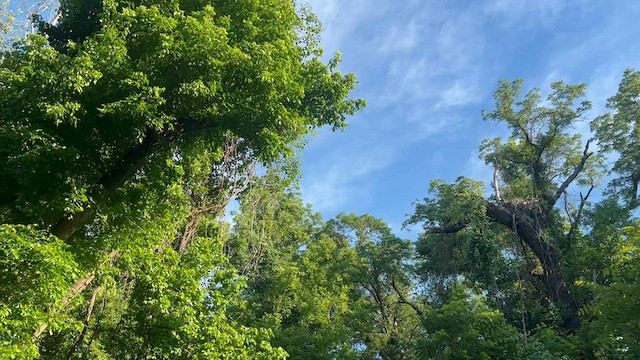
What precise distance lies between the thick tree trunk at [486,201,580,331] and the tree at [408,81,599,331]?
33mm

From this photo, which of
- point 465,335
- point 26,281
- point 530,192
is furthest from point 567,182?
point 26,281

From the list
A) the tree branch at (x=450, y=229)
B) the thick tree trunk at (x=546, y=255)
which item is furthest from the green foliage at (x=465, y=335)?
the tree branch at (x=450, y=229)

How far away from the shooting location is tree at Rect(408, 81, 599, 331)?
18.4 m

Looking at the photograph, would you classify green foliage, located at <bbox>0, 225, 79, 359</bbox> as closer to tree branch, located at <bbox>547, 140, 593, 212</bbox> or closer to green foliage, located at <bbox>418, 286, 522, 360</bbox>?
green foliage, located at <bbox>418, 286, 522, 360</bbox>

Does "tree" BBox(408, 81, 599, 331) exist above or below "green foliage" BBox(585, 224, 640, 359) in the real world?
above

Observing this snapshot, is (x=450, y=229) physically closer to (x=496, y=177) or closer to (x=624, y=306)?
(x=496, y=177)

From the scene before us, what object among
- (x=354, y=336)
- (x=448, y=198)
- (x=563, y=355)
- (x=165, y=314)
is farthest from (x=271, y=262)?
(x=165, y=314)

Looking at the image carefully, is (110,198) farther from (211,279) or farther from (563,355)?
(563,355)

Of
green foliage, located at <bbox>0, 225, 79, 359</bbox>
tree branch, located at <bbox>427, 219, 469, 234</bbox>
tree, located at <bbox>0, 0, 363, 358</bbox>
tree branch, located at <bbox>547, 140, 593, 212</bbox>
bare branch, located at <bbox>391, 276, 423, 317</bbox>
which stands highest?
tree branch, located at <bbox>547, 140, 593, 212</bbox>

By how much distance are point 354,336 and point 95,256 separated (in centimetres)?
1296

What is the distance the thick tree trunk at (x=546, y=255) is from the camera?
17.2 m

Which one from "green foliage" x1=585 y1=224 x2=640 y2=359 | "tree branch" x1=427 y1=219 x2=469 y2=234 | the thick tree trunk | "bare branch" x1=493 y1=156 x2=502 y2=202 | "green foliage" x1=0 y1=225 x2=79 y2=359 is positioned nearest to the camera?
"green foliage" x1=0 y1=225 x2=79 y2=359

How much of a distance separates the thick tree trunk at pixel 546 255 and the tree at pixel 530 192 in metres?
0.03

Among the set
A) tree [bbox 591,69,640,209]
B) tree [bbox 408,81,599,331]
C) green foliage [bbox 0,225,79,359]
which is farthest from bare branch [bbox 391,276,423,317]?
green foliage [bbox 0,225,79,359]
